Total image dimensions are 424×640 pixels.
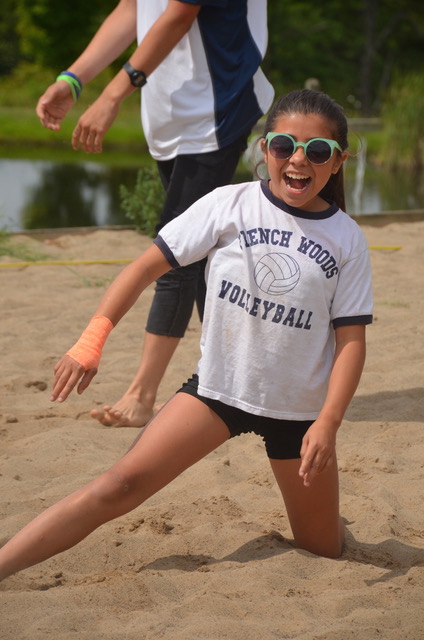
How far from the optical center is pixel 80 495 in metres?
2.66

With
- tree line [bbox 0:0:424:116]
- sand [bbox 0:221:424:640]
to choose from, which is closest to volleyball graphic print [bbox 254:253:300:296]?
sand [bbox 0:221:424:640]

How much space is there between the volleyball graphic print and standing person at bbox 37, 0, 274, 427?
1268mm

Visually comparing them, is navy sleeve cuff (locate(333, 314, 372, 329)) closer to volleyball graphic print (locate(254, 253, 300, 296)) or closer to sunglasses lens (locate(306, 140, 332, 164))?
volleyball graphic print (locate(254, 253, 300, 296))

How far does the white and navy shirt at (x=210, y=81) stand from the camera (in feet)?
12.8

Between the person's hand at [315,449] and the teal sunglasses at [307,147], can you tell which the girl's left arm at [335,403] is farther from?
the teal sunglasses at [307,147]

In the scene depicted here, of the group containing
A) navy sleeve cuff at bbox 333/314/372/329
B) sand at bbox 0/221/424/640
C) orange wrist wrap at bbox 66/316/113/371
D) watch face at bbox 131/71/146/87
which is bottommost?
sand at bbox 0/221/424/640

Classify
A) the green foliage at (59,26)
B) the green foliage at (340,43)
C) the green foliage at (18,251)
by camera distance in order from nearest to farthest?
the green foliage at (18,251) → the green foliage at (340,43) → the green foliage at (59,26)

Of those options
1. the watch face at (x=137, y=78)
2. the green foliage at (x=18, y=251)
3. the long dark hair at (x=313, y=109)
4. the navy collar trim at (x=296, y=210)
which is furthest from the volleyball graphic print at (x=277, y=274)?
the green foliage at (x=18, y=251)

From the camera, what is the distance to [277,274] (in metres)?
2.73

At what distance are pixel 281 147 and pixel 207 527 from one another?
1.20 m

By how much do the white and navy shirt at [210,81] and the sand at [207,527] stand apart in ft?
3.88

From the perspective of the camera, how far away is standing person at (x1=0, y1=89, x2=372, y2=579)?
268 cm

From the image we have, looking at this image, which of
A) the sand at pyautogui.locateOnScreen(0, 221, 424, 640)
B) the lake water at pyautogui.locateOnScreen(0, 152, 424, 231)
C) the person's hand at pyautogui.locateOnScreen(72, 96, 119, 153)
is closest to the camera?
the sand at pyautogui.locateOnScreen(0, 221, 424, 640)

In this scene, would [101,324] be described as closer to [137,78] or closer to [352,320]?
[352,320]
